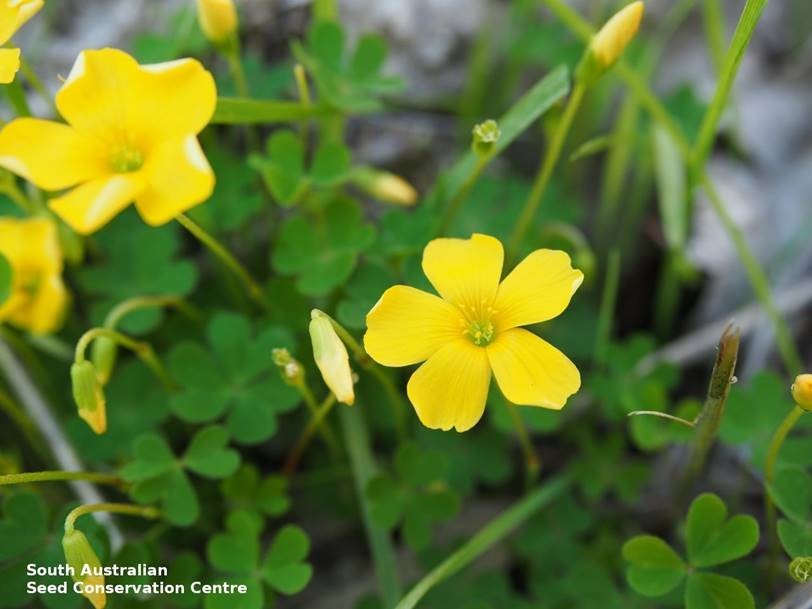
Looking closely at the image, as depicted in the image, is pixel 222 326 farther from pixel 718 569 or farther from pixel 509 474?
pixel 718 569

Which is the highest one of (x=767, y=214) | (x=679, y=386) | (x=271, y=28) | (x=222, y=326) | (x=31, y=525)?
(x=271, y=28)

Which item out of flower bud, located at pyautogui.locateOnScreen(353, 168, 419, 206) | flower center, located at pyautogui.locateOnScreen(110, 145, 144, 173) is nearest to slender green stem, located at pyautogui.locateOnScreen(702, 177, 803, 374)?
flower bud, located at pyautogui.locateOnScreen(353, 168, 419, 206)

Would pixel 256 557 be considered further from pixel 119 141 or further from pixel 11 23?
pixel 11 23

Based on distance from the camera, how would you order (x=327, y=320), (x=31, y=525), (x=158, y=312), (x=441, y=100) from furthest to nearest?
(x=441, y=100)
(x=158, y=312)
(x=31, y=525)
(x=327, y=320)

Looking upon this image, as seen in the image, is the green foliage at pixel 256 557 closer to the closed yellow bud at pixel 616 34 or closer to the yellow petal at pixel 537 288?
the yellow petal at pixel 537 288

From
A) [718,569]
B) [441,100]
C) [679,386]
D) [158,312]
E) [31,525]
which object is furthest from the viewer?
[441,100]

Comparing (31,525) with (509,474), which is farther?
(509,474)

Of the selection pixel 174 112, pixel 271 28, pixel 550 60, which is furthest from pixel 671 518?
pixel 271 28
